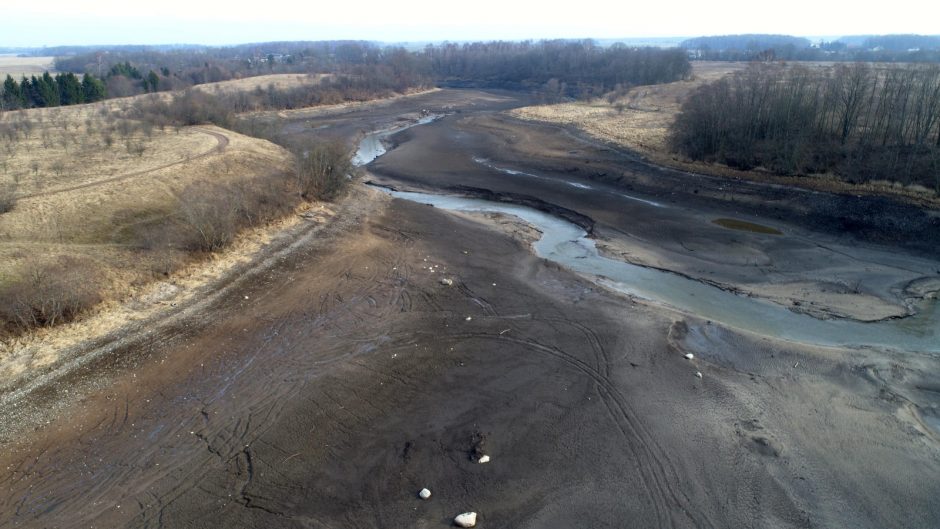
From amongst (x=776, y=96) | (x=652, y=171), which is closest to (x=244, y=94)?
(x=652, y=171)

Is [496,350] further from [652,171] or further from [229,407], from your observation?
[652,171]

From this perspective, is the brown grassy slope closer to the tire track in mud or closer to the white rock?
the tire track in mud

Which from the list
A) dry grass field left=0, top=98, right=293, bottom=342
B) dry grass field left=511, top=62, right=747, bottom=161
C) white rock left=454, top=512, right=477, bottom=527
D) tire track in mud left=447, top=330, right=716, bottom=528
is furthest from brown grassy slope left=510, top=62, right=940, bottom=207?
white rock left=454, top=512, right=477, bottom=527

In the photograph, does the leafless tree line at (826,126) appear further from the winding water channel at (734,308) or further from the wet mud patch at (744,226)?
the winding water channel at (734,308)

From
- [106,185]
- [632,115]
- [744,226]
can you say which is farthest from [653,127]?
[106,185]

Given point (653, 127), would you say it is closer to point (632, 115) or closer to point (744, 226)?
point (632, 115)

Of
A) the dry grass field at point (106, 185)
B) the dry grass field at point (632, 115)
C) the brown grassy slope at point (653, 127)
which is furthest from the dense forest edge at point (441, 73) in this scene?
the dry grass field at point (106, 185)
